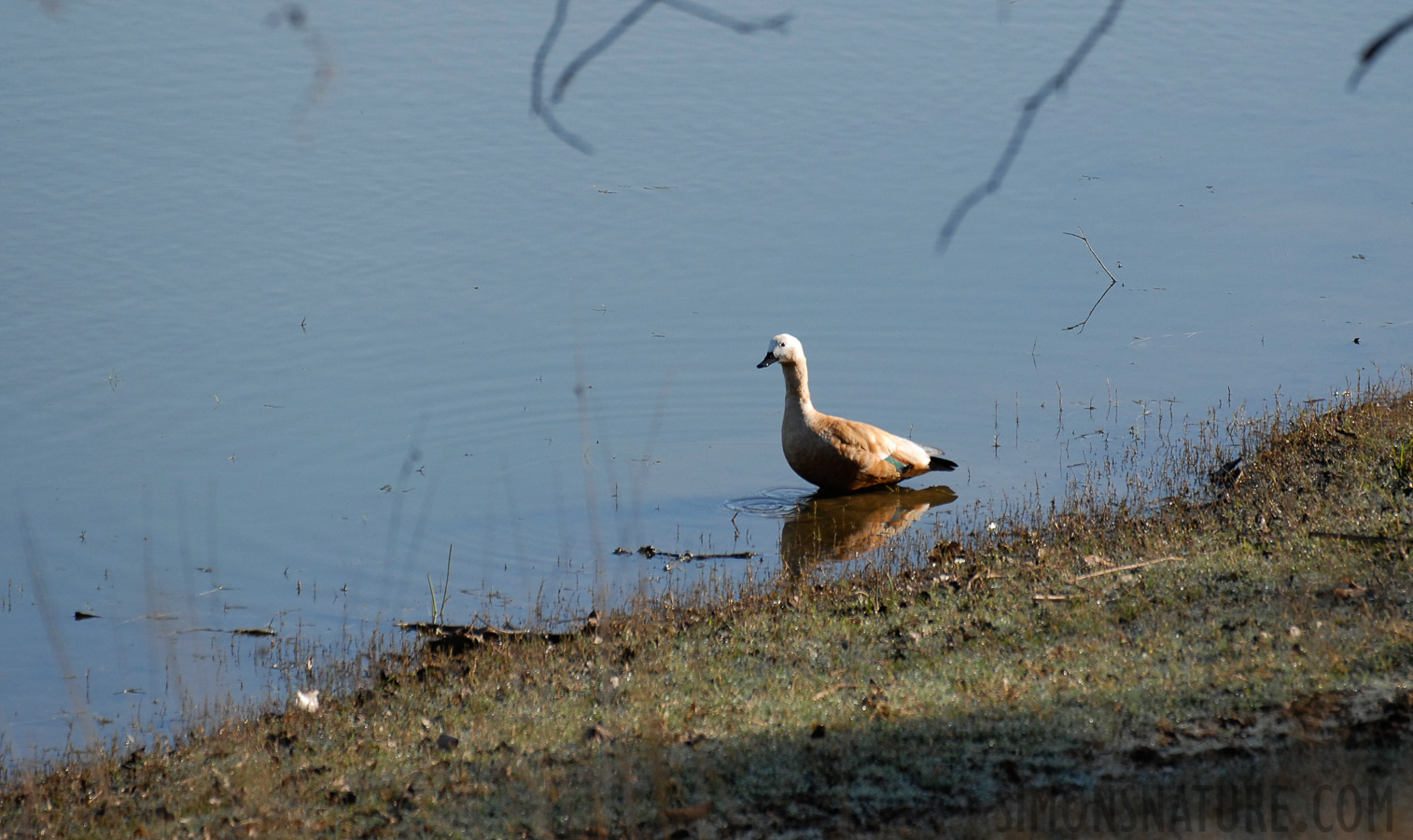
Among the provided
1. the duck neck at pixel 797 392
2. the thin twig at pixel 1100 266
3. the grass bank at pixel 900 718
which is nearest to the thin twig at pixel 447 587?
the grass bank at pixel 900 718

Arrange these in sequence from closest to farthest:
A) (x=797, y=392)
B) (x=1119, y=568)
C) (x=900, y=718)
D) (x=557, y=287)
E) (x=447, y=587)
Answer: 1. (x=900, y=718)
2. (x=1119, y=568)
3. (x=447, y=587)
4. (x=797, y=392)
5. (x=557, y=287)

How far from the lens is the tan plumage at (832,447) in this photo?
12656mm

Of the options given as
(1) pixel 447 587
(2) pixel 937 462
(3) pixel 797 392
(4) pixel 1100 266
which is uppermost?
(4) pixel 1100 266

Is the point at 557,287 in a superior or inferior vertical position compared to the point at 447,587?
superior

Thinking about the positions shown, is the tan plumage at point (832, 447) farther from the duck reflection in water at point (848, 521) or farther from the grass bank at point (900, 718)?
the grass bank at point (900, 718)

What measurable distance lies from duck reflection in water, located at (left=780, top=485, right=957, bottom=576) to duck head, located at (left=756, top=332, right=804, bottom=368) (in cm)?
131

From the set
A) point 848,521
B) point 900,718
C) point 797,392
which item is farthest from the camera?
point 797,392

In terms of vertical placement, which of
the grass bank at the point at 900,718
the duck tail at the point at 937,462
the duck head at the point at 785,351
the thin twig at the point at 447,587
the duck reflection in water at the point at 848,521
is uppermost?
the duck head at the point at 785,351

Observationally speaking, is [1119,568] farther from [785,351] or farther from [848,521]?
[785,351]

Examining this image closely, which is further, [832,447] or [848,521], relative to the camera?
[832,447]

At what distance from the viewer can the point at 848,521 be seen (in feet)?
40.5

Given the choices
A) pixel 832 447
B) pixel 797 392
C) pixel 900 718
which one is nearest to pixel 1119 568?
pixel 900 718

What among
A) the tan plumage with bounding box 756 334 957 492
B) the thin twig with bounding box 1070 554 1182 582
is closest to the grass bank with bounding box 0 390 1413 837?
the thin twig with bounding box 1070 554 1182 582

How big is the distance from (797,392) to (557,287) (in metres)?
5.38
